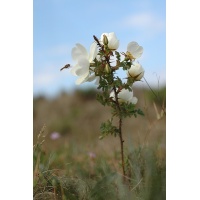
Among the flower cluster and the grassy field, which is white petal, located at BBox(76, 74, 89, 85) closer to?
the flower cluster

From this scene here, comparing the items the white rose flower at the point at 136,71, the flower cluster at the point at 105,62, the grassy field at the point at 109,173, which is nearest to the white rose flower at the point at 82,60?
the flower cluster at the point at 105,62

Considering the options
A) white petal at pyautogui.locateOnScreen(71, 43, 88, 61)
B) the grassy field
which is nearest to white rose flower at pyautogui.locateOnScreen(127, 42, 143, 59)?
white petal at pyautogui.locateOnScreen(71, 43, 88, 61)

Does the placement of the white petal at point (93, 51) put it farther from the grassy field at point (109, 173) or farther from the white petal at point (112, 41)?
the grassy field at point (109, 173)

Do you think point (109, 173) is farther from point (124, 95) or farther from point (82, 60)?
point (82, 60)

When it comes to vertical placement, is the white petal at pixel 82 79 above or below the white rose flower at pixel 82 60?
below

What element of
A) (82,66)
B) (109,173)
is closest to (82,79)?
(82,66)
